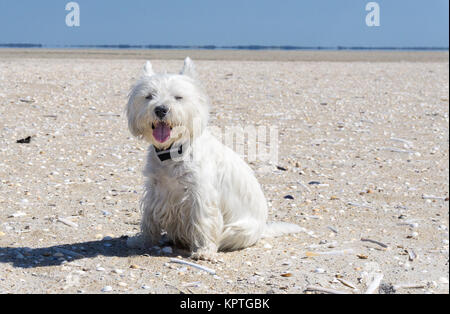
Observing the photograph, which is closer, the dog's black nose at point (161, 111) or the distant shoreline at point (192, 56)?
the dog's black nose at point (161, 111)

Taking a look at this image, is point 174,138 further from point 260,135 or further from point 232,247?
point 260,135

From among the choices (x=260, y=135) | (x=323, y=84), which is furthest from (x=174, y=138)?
(x=323, y=84)

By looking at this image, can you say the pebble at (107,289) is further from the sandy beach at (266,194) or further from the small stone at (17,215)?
the small stone at (17,215)

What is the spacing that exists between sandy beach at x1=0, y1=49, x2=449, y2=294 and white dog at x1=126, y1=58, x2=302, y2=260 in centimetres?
24

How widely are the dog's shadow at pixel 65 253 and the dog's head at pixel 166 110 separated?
1219 millimetres

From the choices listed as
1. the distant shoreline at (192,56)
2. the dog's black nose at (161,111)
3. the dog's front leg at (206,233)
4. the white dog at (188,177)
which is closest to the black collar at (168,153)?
the white dog at (188,177)

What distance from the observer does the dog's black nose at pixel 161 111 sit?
17.4ft

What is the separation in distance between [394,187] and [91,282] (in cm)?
557

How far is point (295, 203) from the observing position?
27.1ft

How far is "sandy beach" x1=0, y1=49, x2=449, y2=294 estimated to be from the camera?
536cm

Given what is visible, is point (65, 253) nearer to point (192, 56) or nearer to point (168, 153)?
point (168, 153)

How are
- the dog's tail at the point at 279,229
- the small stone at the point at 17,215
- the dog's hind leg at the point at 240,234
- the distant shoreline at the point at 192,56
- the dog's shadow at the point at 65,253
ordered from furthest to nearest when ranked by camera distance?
1. the distant shoreline at the point at 192,56
2. the small stone at the point at 17,215
3. the dog's tail at the point at 279,229
4. the dog's hind leg at the point at 240,234
5. the dog's shadow at the point at 65,253
